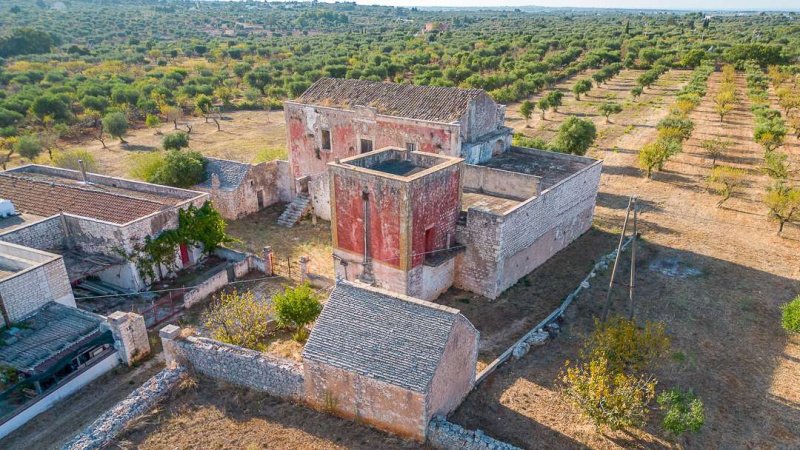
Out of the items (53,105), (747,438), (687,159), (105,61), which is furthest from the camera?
(105,61)

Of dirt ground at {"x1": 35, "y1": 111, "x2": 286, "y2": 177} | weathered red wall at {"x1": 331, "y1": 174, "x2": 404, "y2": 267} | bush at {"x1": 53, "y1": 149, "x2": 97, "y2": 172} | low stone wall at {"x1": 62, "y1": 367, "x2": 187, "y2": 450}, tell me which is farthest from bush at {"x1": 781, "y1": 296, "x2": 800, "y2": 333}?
bush at {"x1": 53, "y1": 149, "x2": 97, "y2": 172}

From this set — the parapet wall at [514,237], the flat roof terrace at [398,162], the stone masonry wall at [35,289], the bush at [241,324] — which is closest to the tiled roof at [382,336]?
the bush at [241,324]

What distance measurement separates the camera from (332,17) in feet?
612

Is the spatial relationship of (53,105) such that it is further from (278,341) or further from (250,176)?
(278,341)

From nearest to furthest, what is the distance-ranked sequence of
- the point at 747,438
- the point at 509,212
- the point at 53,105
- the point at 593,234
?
the point at 747,438, the point at 509,212, the point at 593,234, the point at 53,105

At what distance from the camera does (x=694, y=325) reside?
1978cm

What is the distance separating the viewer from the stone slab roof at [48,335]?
15938 mm

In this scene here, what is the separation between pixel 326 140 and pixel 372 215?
1050 centimetres

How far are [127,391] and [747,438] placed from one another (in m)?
17.8

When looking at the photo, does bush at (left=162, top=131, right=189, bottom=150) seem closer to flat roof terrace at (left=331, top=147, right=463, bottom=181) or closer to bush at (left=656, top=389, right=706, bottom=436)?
flat roof terrace at (left=331, top=147, right=463, bottom=181)

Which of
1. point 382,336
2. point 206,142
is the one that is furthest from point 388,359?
point 206,142

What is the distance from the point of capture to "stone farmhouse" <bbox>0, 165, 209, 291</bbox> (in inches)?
832

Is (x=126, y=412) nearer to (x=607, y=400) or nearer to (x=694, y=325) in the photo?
(x=607, y=400)

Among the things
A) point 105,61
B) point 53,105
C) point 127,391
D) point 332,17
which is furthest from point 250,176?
point 332,17
